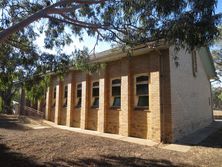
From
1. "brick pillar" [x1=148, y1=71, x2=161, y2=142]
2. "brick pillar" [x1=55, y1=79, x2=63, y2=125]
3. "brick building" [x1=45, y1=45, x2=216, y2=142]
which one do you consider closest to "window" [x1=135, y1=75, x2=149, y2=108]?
"brick building" [x1=45, y1=45, x2=216, y2=142]

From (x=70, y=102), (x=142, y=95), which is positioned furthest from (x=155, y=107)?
(x=70, y=102)

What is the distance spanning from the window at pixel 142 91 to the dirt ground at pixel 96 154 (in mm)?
2717

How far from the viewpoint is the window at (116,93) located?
46.1 feet

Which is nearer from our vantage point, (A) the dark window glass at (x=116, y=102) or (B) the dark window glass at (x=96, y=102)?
(A) the dark window glass at (x=116, y=102)

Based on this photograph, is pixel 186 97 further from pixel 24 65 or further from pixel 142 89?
pixel 24 65

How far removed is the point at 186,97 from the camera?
539 inches

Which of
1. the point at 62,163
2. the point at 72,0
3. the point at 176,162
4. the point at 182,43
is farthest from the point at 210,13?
the point at 62,163

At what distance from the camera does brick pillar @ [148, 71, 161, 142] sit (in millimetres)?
11422

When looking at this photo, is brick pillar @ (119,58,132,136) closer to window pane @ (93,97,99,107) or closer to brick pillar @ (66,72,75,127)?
window pane @ (93,97,99,107)

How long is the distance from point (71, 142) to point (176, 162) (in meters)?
5.14

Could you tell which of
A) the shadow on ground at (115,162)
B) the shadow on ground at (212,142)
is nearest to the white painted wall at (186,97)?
the shadow on ground at (212,142)

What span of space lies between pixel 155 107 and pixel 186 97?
10.1ft

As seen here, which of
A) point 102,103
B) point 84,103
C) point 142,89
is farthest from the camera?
point 84,103

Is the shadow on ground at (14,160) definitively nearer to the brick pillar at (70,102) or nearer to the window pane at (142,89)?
the window pane at (142,89)
